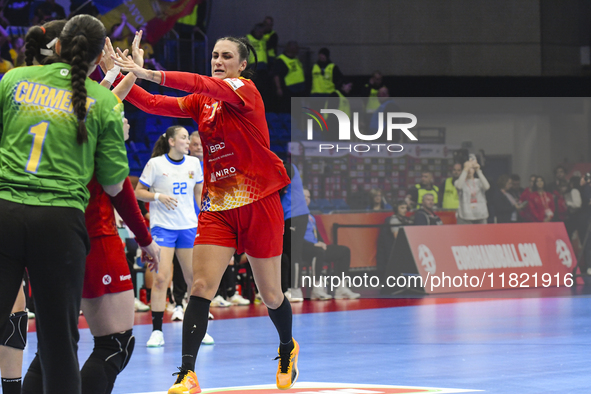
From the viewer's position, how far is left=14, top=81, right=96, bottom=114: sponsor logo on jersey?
8.30ft

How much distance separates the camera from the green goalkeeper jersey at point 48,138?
2482 mm

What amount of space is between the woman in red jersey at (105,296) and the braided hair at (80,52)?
1.57 ft

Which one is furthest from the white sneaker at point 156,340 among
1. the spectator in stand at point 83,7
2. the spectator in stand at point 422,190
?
the spectator in stand at point 83,7

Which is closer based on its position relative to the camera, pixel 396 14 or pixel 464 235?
pixel 464 235

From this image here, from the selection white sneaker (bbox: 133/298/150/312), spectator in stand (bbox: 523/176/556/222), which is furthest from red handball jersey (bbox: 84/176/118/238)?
spectator in stand (bbox: 523/176/556/222)

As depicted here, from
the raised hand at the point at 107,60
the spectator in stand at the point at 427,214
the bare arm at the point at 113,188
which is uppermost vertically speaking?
the raised hand at the point at 107,60

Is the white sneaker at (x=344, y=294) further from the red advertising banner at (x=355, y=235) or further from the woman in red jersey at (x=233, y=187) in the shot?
the woman in red jersey at (x=233, y=187)


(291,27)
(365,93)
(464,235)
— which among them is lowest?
(464,235)

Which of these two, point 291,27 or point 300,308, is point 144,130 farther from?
point 300,308

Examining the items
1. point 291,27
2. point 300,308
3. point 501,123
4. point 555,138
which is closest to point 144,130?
point 291,27

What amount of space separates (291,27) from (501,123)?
4.63 meters

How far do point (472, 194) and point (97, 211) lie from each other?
948cm

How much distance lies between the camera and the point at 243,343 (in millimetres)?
6492

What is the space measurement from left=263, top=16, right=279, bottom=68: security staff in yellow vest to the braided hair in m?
11.4
